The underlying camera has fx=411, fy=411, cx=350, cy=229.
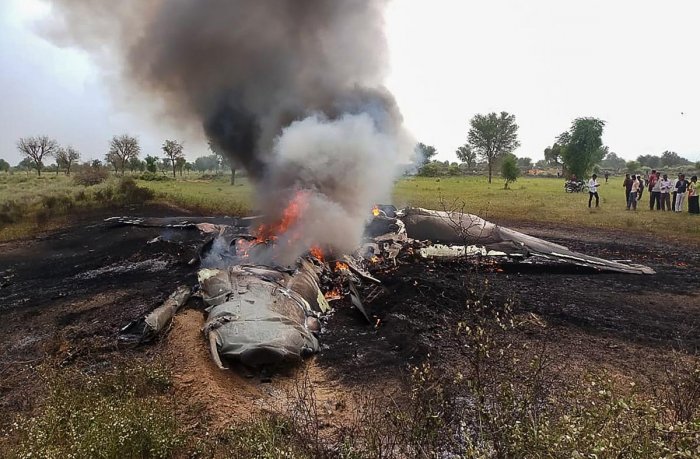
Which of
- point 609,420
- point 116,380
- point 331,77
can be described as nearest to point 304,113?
point 331,77

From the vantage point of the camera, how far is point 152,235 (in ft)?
48.0

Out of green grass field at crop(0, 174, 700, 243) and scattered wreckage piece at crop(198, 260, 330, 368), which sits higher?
green grass field at crop(0, 174, 700, 243)

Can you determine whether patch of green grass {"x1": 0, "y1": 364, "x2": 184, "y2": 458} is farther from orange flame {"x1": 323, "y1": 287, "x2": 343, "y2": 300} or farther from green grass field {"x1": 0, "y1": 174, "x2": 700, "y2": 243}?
green grass field {"x1": 0, "y1": 174, "x2": 700, "y2": 243}

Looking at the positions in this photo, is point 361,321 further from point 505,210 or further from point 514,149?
point 514,149

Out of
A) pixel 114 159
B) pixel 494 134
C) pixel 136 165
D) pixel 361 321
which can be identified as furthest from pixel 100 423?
pixel 136 165

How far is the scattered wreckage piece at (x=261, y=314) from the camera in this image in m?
5.68

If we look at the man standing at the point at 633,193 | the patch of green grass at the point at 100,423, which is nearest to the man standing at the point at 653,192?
the man standing at the point at 633,193

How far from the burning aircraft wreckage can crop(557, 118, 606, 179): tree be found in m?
28.1

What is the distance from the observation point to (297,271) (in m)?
8.35

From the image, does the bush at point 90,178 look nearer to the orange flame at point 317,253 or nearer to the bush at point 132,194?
the bush at point 132,194

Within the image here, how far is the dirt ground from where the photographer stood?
215 inches

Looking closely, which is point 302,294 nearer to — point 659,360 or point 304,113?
point 659,360

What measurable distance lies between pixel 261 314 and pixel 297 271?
222cm

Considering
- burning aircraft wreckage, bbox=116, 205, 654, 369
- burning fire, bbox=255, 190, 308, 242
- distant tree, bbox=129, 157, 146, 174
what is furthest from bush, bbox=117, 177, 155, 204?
distant tree, bbox=129, 157, 146, 174
